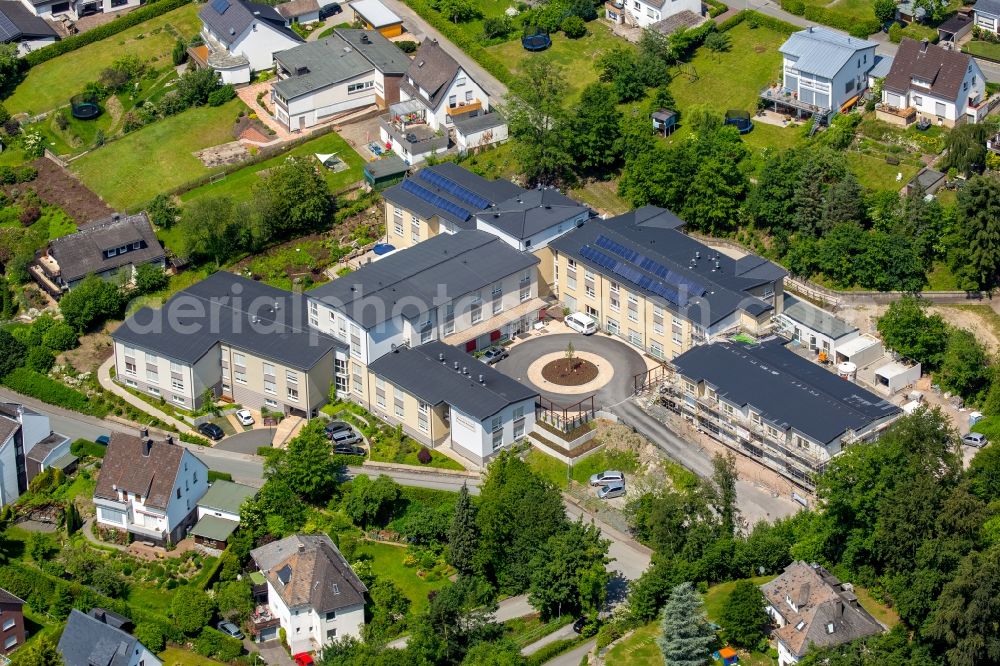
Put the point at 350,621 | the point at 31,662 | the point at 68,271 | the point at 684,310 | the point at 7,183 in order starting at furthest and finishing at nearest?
the point at 7,183 < the point at 68,271 < the point at 684,310 < the point at 350,621 < the point at 31,662

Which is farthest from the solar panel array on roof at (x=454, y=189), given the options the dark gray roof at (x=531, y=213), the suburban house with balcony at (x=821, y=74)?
the suburban house with balcony at (x=821, y=74)

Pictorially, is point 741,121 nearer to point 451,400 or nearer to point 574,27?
point 574,27

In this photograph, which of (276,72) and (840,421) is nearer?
(840,421)

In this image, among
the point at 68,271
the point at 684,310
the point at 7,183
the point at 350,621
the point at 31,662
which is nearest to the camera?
the point at 31,662

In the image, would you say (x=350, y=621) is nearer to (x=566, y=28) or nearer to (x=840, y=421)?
(x=840, y=421)

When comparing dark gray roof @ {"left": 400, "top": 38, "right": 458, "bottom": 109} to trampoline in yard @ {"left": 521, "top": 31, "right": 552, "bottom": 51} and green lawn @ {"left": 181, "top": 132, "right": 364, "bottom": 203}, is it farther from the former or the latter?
trampoline in yard @ {"left": 521, "top": 31, "right": 552, "bottom": 51}

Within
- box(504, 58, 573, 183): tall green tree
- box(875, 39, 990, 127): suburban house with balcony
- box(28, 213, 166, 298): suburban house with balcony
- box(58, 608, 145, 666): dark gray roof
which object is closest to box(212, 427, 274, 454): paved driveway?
box(28, 213, 166, 298): suburban house with balcony

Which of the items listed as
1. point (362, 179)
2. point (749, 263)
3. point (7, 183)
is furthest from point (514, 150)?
point (7, 183)
